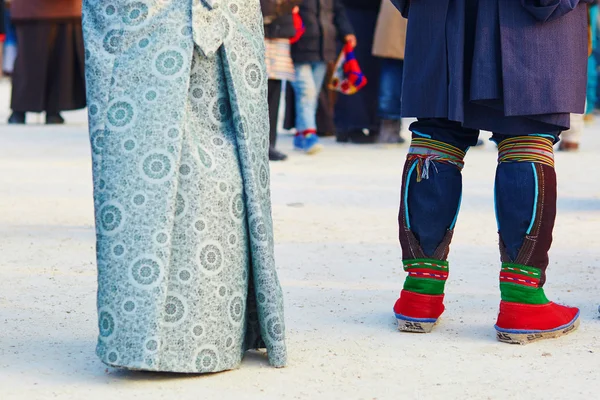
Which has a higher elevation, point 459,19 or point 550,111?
point 459,19

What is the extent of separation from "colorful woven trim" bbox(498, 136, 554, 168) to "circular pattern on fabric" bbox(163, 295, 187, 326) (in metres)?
1.11

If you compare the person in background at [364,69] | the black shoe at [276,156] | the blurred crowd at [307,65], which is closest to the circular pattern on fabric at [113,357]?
the blurred crowd at [307,65]

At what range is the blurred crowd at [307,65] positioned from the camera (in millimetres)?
7859

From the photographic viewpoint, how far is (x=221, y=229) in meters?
2.85

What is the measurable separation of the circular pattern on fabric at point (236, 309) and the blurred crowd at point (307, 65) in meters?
4.44

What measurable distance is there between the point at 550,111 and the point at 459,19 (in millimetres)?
383

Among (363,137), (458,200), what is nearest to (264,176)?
(458,200)

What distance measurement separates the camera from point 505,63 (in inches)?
126

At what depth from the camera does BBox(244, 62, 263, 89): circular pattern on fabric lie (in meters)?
2.93

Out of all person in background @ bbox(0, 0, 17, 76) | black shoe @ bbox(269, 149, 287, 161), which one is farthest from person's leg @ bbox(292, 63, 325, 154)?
person in background @ bbox(0, 0, 17, 76)

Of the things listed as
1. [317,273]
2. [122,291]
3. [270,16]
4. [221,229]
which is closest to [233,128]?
[221,229]

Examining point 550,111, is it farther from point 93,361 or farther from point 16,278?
point 16,278

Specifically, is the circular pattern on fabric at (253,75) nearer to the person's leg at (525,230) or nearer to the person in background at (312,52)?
the person's leg at (525,230)

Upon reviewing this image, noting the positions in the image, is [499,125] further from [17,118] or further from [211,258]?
[17,118]
